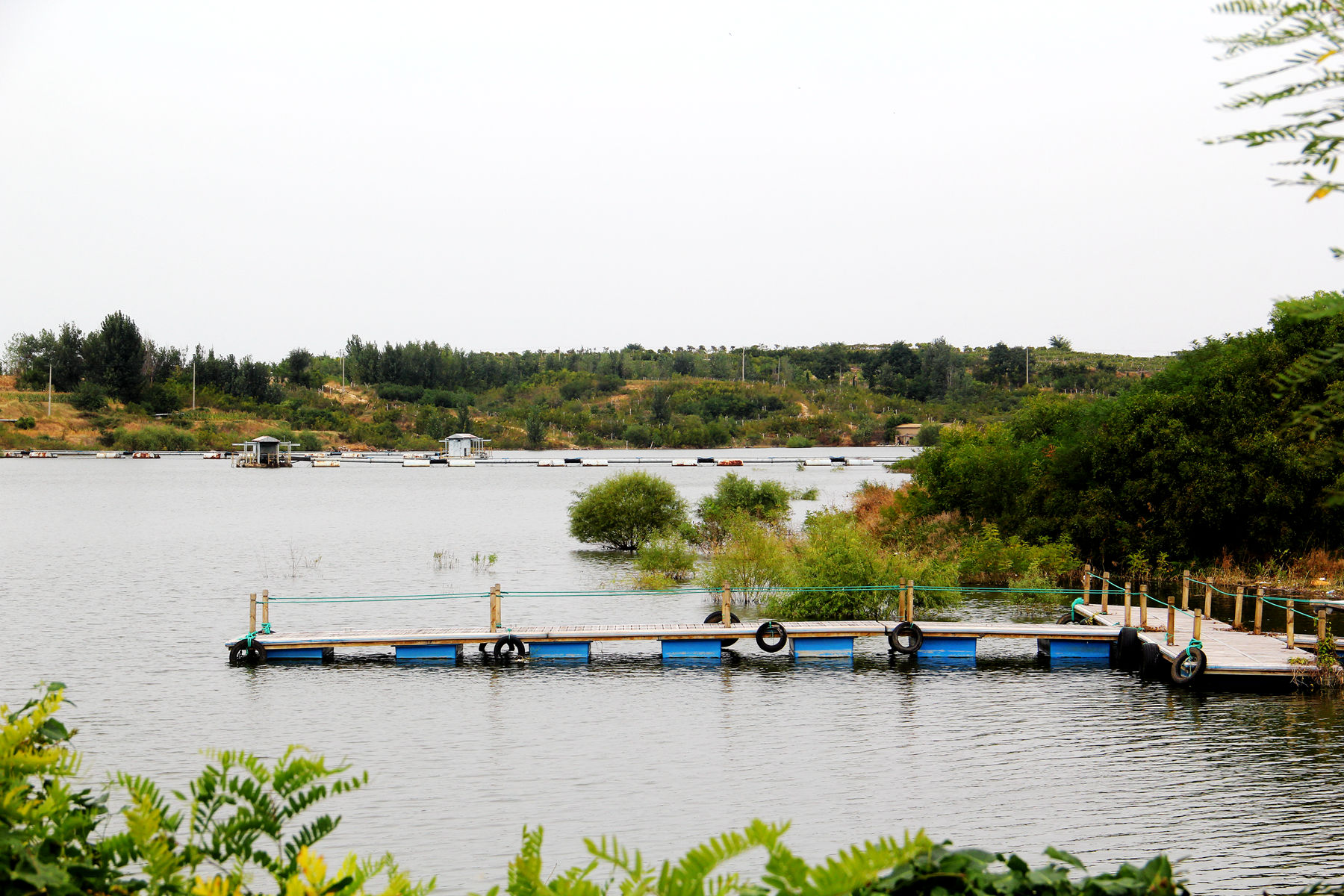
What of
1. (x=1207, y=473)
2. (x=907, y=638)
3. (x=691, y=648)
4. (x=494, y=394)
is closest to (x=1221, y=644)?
(x=907, y=638)

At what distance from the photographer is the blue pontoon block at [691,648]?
24.3 m

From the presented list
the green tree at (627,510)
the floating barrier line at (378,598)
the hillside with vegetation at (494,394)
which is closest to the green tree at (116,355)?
the hillside with vegetation at (494,394)

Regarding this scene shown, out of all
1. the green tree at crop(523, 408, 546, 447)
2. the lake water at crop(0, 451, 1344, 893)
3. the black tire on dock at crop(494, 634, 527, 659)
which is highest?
the green tree at crop(523, 408, 546, 447)

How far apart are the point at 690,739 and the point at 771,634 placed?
6224mm

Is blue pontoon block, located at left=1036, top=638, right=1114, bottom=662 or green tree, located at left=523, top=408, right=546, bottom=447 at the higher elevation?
green tree, located at left=523, top=408, right=546, bottom=447

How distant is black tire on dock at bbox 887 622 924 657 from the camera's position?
24234mm

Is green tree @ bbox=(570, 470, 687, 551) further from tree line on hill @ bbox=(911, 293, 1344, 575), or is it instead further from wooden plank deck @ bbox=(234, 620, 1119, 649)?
wooden plank deck @ bbox=(234, 620, 1119, 649)

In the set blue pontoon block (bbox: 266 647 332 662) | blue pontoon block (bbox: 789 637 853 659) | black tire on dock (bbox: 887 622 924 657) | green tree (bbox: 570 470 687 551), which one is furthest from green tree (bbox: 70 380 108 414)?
black tire on dock (bbox: 887 622 924 657)

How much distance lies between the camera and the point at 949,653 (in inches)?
965

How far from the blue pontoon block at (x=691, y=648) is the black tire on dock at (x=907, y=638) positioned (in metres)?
3.66

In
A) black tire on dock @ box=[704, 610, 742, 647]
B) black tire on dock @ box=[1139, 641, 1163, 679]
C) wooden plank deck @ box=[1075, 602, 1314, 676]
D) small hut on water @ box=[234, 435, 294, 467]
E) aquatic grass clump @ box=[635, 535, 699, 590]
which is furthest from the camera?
small hut on water @ box=[234, 435, 294, 467]

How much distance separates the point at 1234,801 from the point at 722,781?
663cm

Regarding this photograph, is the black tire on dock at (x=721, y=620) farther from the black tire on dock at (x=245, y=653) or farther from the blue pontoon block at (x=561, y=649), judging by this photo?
the black tire on dock at (x=245, y=653)

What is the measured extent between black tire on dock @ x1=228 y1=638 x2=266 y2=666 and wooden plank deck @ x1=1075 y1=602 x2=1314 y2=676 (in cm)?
1787
